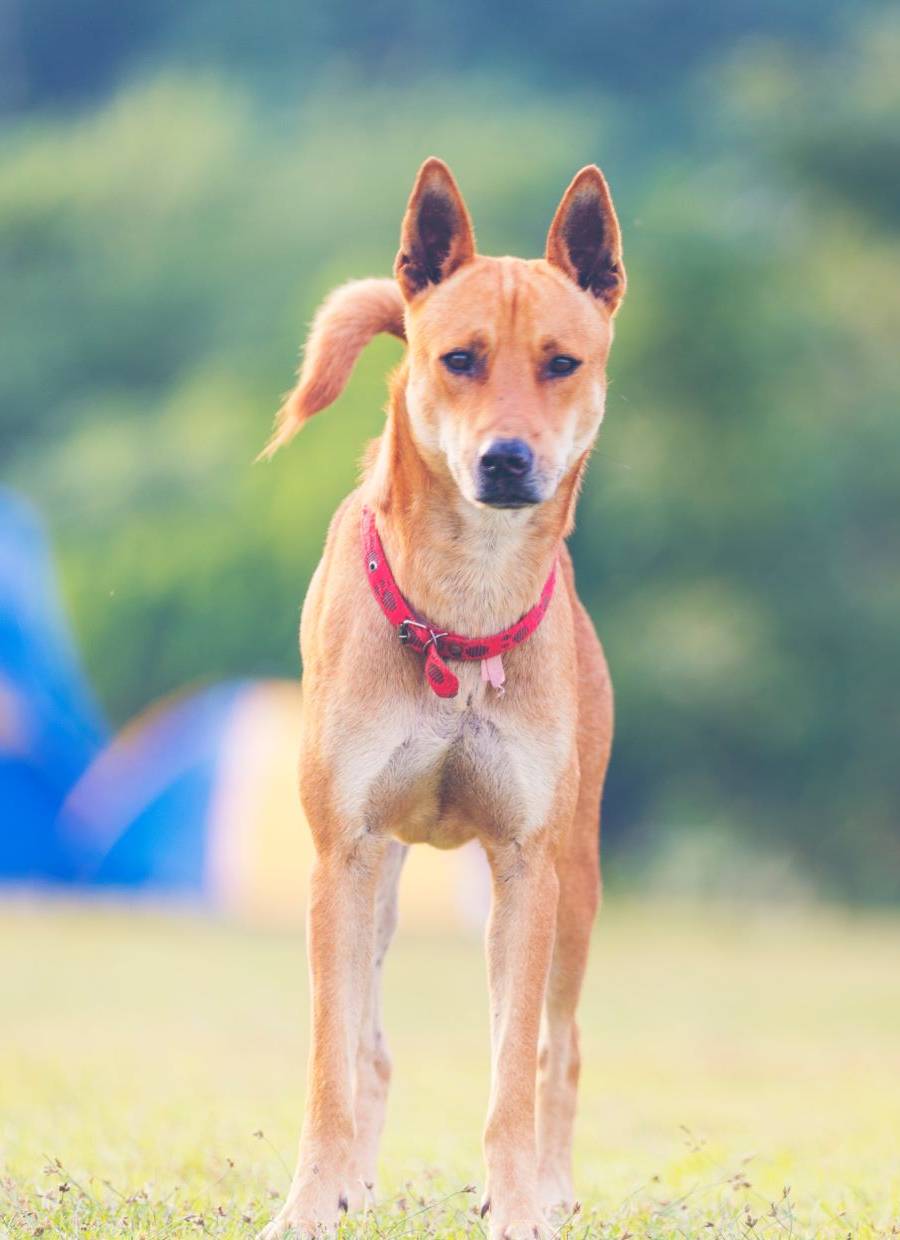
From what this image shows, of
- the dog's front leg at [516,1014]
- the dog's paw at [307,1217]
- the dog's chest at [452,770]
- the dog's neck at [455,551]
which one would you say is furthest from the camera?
the dog's neck at [455,551]

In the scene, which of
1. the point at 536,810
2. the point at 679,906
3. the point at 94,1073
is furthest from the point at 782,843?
the point at 536,810

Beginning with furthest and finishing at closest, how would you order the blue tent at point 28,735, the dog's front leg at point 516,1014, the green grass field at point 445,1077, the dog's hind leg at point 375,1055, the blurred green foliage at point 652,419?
the blurred green foliage at point 652,419 → the blue tent at point 28,735 → the dog's hind leg at point 375,1055 → the green grass field at point 445,1077 → the dog's front leg at point 516,1014

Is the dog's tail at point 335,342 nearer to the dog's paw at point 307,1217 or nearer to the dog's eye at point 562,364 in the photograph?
the dog's eye at point 562,364

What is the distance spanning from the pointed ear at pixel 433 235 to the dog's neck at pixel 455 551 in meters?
0.37

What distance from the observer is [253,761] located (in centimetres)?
2006

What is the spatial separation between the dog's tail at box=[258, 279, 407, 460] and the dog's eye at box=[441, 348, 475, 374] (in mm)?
527

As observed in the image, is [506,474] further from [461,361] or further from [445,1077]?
[445,1077]

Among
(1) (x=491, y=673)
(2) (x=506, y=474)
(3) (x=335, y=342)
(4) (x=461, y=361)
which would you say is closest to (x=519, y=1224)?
(1) (x=491, y=673)

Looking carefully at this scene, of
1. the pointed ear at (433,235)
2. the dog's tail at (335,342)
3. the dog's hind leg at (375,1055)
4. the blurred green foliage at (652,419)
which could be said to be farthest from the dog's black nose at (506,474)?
the blurred green foliage at (652,419)

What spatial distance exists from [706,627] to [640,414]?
9.95 ft

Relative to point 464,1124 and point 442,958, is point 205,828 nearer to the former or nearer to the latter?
point 442,958

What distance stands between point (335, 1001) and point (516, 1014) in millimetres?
425

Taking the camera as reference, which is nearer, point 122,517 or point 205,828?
point 205,828

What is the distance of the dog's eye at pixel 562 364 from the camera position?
15.9 ft
